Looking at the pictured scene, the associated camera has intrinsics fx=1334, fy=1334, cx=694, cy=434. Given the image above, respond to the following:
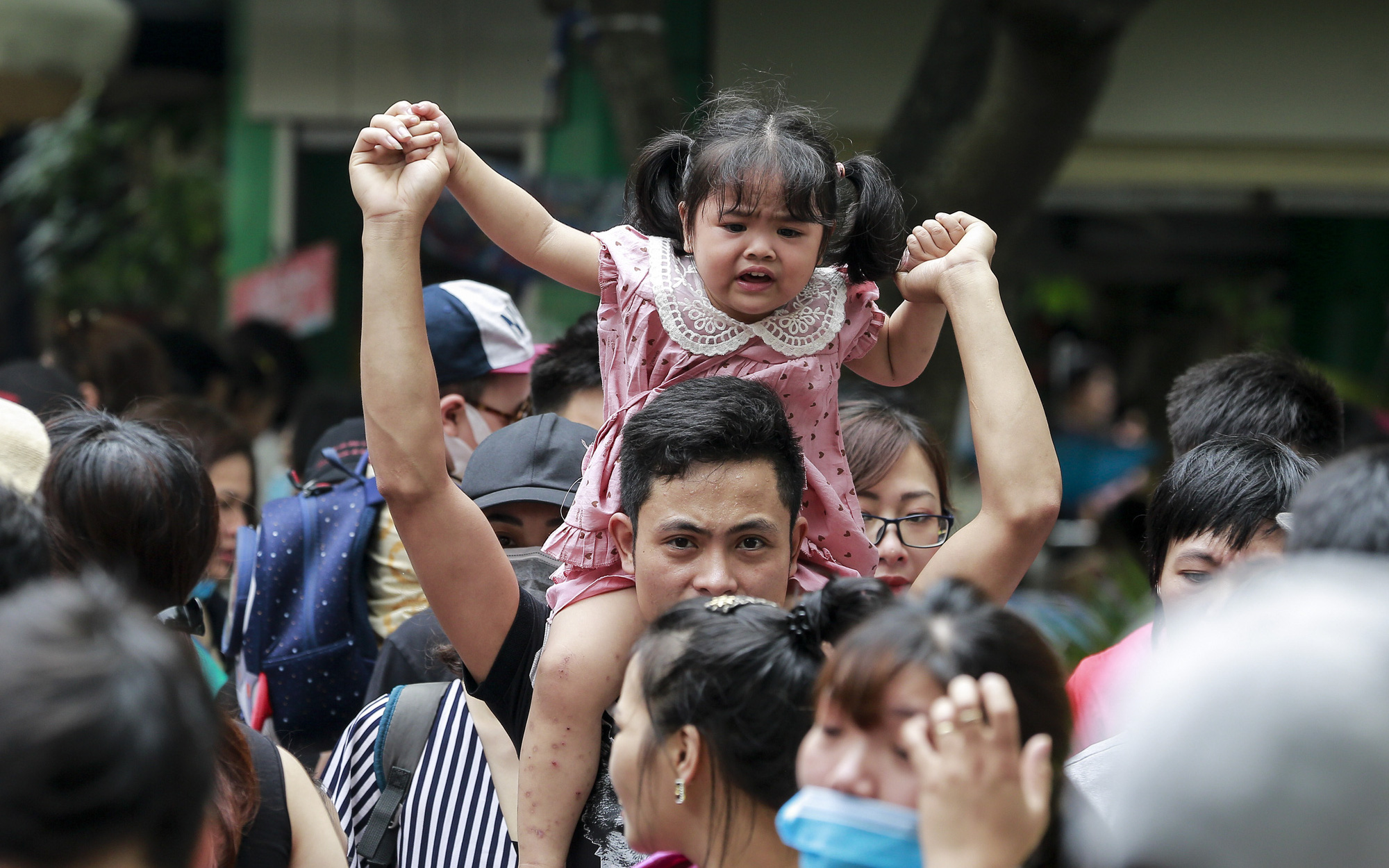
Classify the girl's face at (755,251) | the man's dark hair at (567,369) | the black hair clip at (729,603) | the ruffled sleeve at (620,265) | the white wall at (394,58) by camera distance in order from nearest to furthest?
the black hair clip at (729,603) < the girl's face at (755,251) < the ruffled sleeve at (620,265) < the man's dark hair at (567,369) < the white wall at (394,58)

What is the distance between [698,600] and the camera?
183 centimetres

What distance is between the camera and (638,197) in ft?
7.71

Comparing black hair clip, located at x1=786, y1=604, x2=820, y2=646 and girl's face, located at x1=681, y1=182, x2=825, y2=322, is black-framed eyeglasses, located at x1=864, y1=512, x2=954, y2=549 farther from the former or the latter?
black hair clip, located at x1=786, y1=604, x2=820, y2=646

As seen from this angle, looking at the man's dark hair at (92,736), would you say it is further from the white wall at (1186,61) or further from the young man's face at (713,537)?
the white wall at (1186,61)

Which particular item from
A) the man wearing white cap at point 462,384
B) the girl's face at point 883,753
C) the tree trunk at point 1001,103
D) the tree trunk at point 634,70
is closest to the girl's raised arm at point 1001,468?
the girl's face at point 883,753

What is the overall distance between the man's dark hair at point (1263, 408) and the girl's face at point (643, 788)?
159 centimetres

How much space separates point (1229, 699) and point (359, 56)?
6.80 metres

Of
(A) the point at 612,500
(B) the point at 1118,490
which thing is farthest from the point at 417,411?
(B) the point at 1118,490

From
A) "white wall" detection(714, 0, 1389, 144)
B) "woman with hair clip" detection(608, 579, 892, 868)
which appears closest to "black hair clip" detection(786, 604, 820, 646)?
"woman with hair clip" detection(608, 579, 892, 868)

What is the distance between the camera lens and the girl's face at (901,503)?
2.87 meters

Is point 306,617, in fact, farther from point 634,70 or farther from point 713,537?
point 634,70

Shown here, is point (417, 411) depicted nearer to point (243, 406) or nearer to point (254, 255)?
point (243, 406)

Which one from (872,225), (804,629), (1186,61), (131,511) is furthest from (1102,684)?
(1186,61)

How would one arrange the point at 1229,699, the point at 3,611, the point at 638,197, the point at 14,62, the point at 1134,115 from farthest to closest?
the point at 1134,115 < the point at 14,62 < the point at 638,197 < the point at 3,611 < the point at 1229,699
